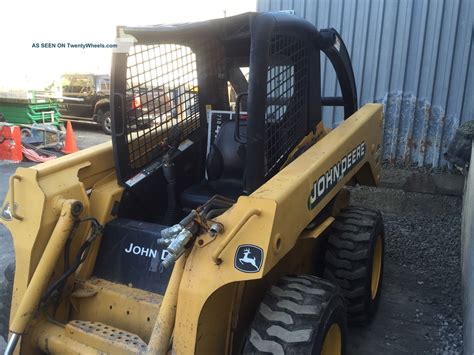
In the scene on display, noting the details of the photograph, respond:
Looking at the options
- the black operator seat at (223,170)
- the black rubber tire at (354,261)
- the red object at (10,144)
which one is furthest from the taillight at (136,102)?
the red object at (10,144)

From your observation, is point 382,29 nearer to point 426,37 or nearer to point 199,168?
point 426,37

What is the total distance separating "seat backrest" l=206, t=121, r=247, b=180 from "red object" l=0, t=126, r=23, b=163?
6.85 meters

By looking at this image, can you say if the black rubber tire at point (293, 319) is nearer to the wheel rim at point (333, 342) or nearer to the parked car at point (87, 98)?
the wheel rim at point (333, 342)

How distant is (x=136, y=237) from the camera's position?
2.72 m

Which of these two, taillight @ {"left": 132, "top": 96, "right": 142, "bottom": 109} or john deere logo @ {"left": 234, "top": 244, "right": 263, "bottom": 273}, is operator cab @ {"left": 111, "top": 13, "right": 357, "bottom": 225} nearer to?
taillight @ {"left": 132, "top": 96, "right": 142, "bottom": 109}

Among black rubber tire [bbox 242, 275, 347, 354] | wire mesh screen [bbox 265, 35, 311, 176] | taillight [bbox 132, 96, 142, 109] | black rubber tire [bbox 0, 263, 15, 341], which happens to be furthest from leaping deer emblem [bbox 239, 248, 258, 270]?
black rubber tire [bbox 0, 263, 15, 341]

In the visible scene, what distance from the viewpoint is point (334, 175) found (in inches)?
112

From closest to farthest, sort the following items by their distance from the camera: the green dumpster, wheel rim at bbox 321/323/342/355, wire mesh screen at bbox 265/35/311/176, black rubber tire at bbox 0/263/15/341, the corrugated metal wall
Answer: wheel rim at bbox 321/323/342/355 < wire mesh screen at bbox 265/35/311/176 < black rubber tire at bbox 0/263/15/341 < the corrugated metal wall < the green dumpster

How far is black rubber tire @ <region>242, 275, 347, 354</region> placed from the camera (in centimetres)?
201

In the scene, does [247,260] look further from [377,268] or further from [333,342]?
[377,268]

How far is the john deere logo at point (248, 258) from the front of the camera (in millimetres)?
1916

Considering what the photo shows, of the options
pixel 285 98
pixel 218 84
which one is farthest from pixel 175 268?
pixel 218 84

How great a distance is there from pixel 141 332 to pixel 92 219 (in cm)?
71

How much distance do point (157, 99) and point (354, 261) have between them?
1.72m
